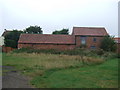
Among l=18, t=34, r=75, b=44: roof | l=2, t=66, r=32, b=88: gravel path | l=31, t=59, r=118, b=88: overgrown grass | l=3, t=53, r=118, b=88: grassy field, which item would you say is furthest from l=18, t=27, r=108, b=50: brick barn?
l=2, t=66, r=32, b=88: gravel path

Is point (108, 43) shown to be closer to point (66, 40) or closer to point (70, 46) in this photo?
point (70, 46)

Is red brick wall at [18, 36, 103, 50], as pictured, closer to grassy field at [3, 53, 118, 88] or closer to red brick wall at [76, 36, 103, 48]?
red brick wall at [76, 36, 103, 48]

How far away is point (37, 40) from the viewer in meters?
51.8

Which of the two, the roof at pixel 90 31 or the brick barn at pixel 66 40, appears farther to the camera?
the roof at pixel 90 31

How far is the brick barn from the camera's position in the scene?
51.2 m

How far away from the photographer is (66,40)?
2057 inches

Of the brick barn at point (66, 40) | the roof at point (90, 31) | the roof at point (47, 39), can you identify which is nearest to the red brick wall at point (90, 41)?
the brick barn at point (66, 40)

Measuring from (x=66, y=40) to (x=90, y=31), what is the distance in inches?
287

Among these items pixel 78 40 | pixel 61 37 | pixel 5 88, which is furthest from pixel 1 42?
pixel 5 88

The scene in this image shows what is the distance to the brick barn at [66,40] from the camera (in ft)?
168

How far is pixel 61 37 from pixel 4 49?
1496cm

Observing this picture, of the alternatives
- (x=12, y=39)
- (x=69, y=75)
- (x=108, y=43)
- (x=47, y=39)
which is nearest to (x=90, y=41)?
(x=108, y=43)

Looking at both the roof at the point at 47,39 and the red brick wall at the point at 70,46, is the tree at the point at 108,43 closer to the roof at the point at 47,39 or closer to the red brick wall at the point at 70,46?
the red brick wall at the point at 70,46

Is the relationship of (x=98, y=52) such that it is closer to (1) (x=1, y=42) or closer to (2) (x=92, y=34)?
(2) (x=92, y=34)
